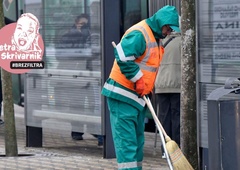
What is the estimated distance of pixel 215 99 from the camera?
607cm

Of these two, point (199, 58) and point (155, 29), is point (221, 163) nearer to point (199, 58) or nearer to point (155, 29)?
point (155, 29)

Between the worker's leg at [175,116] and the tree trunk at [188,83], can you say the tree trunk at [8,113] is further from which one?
the tree trunk at [188,83]

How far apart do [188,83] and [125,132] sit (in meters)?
1.30

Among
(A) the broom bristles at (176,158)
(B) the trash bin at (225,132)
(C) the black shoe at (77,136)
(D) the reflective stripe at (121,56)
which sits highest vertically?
(D) the reflective stripe at (121,56)

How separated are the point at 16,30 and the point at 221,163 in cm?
494

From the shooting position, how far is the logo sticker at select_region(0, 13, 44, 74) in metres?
10.1

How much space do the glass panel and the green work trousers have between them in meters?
2.79

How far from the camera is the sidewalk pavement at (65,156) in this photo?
364 inches

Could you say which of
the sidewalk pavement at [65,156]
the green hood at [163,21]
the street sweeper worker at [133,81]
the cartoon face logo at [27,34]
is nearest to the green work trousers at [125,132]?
the street sweeper worker at [133,81]

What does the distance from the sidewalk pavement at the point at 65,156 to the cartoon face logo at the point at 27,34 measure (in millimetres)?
1177

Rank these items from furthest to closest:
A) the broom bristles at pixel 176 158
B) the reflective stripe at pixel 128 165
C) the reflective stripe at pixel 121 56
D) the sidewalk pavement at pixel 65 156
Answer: the sidewalk pavement at pixel 65 156
the reflective stripe at pixel 128 165
the reflective stripe at pixel 121 56
the broom bristles at pixel 176 158

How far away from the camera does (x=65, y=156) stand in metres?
10.1

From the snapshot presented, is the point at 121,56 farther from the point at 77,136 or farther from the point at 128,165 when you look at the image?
the point at 77,136

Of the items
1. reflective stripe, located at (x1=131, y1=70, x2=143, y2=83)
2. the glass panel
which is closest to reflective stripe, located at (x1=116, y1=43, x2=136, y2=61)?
reflective stripe, located at (x1=131, y1=70, x2=143, y2=83)
